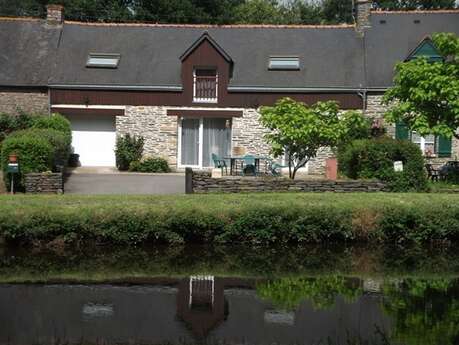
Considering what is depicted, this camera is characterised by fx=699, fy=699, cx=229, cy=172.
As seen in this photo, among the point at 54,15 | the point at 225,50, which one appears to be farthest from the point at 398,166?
the point at 54,15

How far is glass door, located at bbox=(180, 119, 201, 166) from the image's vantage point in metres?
25.8

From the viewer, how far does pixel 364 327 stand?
28.7 feet

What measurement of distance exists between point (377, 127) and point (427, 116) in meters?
5.04

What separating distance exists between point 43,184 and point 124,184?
132 inches

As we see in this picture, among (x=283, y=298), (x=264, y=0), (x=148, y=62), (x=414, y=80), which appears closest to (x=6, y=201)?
(x=283, y=298)

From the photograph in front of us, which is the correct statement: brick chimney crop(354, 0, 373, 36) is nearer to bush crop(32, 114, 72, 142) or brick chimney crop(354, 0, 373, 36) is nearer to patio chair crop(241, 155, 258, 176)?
patio chair crop(241, 155, 258, 176)

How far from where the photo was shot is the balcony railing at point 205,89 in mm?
25562

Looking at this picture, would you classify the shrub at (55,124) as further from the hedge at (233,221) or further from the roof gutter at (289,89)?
the hedge at (233,221)

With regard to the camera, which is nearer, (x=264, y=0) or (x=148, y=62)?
(x=148, y=62)

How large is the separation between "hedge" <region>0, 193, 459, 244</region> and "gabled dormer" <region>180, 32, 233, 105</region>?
37.9 feet

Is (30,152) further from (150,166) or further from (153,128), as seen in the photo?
(153,128)

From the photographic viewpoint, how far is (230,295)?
34.4ft

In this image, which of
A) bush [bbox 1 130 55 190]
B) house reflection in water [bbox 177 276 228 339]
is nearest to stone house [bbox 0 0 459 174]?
bush [bbox 1 130 55 190]

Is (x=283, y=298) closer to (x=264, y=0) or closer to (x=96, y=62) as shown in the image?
(x=96, y=62)
